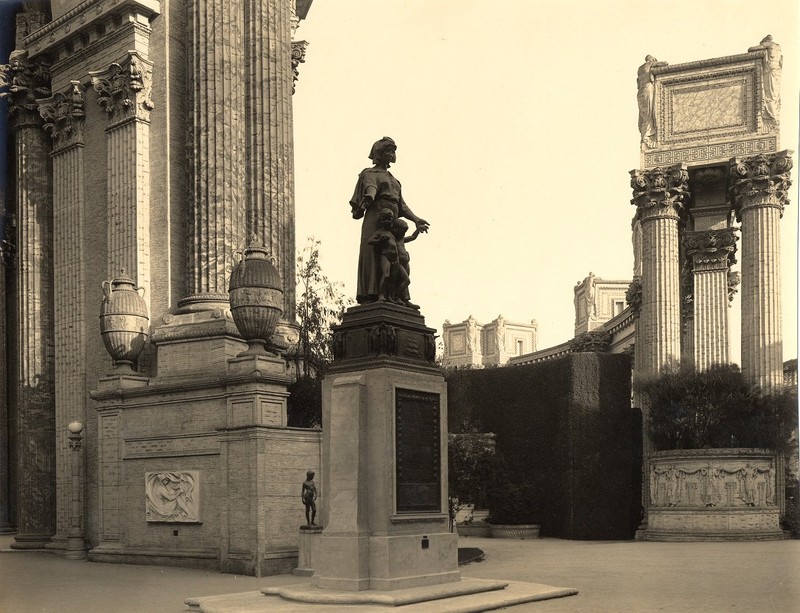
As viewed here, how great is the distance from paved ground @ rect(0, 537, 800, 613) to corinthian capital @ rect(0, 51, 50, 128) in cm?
1247

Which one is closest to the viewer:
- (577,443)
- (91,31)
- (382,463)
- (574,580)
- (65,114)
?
(382,463)

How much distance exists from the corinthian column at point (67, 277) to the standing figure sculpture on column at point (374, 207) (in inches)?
590

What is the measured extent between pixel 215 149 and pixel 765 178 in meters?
18.0

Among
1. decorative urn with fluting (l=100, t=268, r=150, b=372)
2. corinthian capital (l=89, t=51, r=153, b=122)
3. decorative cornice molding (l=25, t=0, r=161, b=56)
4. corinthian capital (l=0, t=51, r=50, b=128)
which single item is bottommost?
decorative urn with fluting (l=100, t=268, r=150, b=372)

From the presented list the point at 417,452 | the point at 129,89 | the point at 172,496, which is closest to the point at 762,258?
the point at 129,89

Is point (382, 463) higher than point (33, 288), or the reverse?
point (33, 288)

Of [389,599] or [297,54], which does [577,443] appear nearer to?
[297,54]

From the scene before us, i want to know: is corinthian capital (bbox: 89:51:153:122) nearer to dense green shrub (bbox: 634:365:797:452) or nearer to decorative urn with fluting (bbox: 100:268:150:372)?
decorative urn with fluting (bbox: 100:268:150:372)

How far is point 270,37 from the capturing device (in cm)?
2736

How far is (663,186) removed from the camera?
35719mm

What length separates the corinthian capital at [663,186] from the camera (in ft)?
117

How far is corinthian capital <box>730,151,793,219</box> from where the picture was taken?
112 feet

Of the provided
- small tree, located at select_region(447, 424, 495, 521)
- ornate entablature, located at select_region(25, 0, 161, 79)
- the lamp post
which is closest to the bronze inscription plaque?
the lamp post

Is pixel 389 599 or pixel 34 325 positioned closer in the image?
pixel 389 599
